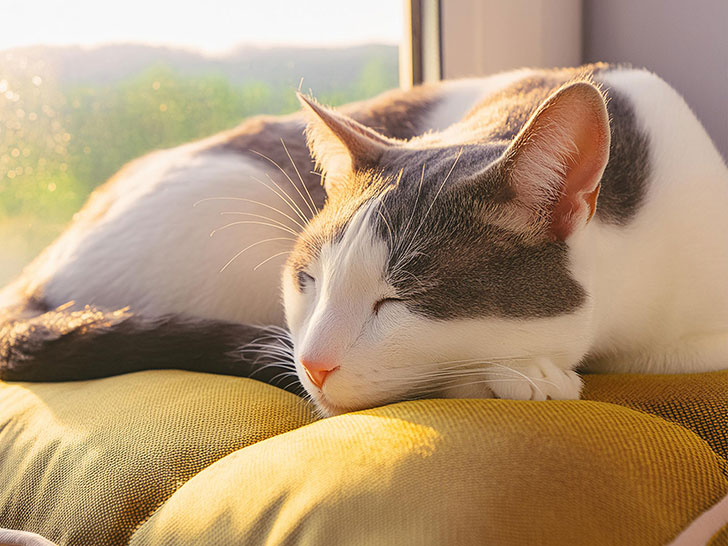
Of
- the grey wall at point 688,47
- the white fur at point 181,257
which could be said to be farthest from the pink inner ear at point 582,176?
the grey wall at point 688,47

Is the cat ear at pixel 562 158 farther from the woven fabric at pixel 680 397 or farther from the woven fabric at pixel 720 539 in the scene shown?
the woven fabric at pixel 720 539

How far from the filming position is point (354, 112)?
4.73 ft

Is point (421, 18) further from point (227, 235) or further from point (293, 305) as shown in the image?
point (293, 305)

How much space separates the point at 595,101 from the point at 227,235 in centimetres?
66

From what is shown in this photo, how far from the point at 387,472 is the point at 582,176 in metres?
0.40

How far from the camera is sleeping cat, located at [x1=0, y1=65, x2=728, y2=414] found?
2.39 feet

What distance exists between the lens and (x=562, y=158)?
728mm

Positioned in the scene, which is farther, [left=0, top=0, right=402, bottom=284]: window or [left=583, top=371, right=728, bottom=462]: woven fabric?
[left=0, top=0, right=402, bottom=284]: window

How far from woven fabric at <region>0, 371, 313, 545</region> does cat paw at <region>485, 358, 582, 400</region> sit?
0.81 ft

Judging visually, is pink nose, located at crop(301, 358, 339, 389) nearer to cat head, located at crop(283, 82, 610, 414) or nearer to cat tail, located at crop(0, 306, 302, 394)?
cat head, located at crop(283, 82, 610, 414)

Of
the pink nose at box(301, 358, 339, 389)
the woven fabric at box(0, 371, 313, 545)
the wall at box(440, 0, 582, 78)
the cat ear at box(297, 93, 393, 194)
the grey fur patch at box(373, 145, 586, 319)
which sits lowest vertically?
the woven fabric at box(0, 371, 313, 545)

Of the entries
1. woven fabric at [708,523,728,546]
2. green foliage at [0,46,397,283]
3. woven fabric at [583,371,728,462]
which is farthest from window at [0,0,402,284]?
woven fabric at [708,523,728,546]

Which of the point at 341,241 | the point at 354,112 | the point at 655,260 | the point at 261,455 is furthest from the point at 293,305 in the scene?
the point at 354,112

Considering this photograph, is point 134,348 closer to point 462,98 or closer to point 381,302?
point 381,302
